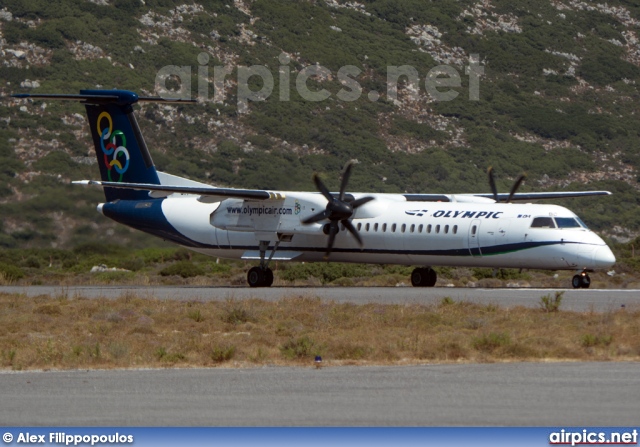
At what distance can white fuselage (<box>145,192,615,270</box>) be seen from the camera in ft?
104

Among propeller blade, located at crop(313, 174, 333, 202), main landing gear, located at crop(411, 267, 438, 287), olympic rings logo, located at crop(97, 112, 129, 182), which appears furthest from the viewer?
olympic rings logo, located at crop(97, 112, 129, 182)

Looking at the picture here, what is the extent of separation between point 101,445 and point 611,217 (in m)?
68.3

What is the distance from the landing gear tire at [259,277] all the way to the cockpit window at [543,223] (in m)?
9.18

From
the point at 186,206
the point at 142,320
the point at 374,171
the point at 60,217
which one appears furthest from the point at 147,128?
the point at 142,320

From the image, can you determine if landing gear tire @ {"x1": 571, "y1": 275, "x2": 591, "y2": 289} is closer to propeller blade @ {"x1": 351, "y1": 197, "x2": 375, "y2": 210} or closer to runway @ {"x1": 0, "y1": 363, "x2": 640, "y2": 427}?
propeller blade @ {"x1": 351, "y1": 197, "x2": 375, "y2": 210}

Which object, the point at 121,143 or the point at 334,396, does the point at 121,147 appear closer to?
the point at 121,143

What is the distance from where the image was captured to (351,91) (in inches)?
3351

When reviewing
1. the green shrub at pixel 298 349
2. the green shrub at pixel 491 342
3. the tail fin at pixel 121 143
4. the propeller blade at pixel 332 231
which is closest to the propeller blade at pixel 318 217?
the propeller blade at pixel 332 231

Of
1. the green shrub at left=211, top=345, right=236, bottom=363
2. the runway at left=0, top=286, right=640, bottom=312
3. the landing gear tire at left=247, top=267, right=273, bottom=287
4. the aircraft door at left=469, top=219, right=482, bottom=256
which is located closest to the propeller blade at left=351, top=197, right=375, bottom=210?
the runway at left=0, top=286, right=640, bottom=312

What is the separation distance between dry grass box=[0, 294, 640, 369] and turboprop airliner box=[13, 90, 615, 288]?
23.5 feet

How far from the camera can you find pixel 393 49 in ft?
299

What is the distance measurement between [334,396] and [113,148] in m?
27.0

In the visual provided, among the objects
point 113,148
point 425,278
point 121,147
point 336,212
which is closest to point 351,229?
point 336,212

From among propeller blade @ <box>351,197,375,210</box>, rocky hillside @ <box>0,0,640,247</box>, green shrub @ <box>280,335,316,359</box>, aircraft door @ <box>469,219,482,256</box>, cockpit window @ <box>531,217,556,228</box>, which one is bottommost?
green shrub @ <box>280,335,316,359</box>
